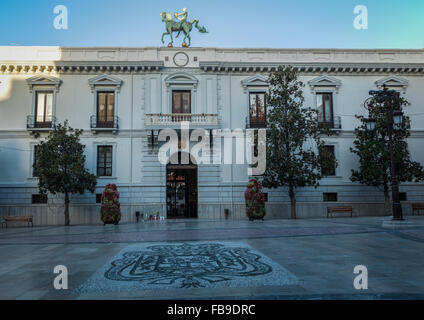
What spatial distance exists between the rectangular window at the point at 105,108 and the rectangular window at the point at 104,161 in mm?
1816

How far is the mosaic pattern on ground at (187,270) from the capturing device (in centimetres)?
525

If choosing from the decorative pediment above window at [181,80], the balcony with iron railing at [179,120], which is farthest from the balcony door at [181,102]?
the balcony with iron railing at [179,120]

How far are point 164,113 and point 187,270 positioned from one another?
1636 centimetres

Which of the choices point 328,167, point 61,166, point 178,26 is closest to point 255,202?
point 328,167

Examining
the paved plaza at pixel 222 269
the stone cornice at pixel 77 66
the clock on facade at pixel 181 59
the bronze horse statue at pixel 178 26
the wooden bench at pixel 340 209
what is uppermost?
the bronze horse statue at pixel 178 26

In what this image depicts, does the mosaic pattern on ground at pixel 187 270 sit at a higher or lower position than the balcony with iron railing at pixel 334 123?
lower

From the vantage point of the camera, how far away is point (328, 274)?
5.77m

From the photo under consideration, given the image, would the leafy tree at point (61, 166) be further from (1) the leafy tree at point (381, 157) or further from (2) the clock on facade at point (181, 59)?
(1) the leafy tree at point (381, 157)

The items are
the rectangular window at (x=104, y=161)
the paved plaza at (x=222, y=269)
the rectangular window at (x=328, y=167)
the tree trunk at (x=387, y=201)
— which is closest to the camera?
the paved plaza at (x=222, y=269)

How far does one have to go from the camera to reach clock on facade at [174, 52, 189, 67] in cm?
2239

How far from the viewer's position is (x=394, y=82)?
23.3m

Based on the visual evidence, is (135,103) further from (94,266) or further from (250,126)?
(94,266)
